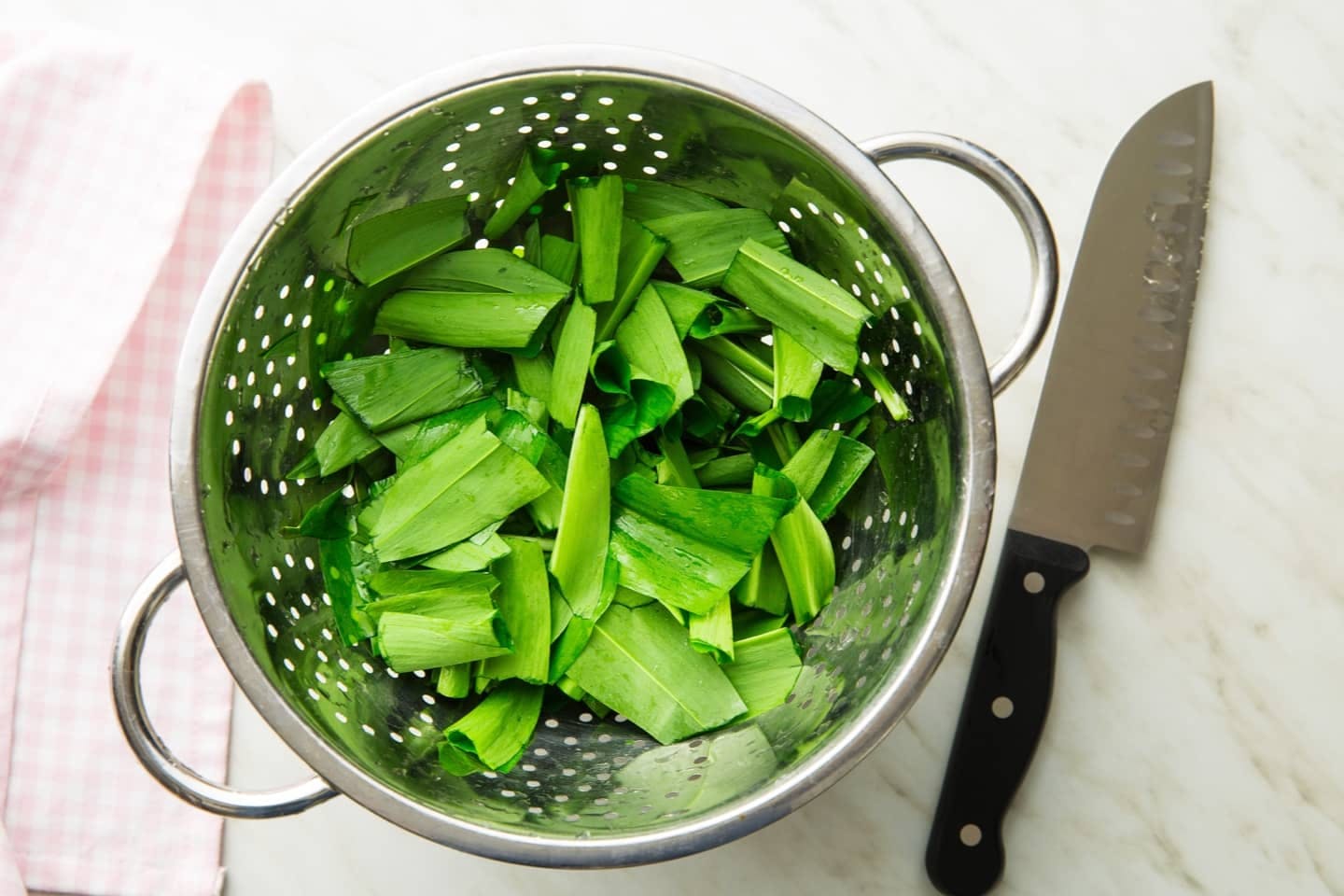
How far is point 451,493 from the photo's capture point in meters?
0.86

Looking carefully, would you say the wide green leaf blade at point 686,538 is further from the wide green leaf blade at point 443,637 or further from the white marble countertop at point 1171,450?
the white marble countertop at point 1171,450

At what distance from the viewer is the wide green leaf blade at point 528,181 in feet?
2.87

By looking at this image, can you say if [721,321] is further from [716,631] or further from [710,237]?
[716,631]

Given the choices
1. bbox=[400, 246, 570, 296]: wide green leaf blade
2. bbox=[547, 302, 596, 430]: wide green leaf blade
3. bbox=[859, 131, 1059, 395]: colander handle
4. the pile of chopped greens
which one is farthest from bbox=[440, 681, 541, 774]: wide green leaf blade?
bbox=[859, 131, 1059, 395]: colander handle

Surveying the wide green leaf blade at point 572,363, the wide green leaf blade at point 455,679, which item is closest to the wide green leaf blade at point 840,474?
the wide green leaf blade at point 572,363

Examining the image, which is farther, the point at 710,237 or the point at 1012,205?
the point at 710,237

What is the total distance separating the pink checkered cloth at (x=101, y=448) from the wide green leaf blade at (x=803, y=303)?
0.49 metres

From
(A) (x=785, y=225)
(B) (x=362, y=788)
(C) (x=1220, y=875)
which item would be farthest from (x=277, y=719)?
(C) (x=1220, y=875)

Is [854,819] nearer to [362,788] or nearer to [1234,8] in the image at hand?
[362,788]

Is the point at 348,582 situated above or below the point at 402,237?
below

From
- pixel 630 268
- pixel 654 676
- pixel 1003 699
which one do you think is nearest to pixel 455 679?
pixel 654 676

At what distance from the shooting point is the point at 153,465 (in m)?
1.04

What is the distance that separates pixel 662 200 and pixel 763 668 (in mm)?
392

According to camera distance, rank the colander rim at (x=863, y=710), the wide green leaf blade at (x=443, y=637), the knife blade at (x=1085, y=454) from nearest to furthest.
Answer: the colander rim at (x=863, y=710) → the wide green leaf blade at (x=443, y=637) → the knife blade at (x=1085, y=454)
